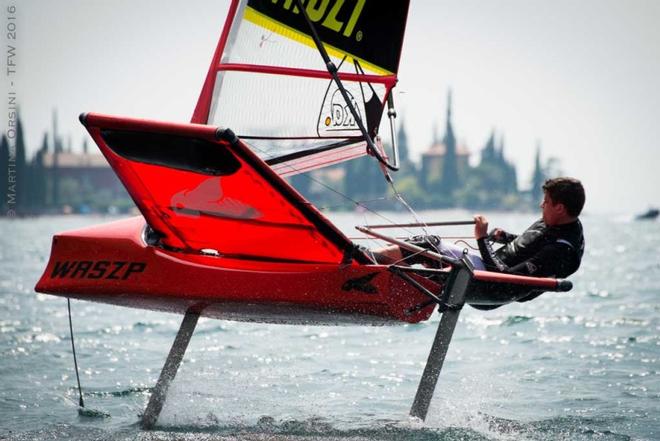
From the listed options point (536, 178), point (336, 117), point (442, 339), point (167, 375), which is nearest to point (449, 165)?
point (536, 178)

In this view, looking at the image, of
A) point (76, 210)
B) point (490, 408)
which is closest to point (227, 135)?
point (490, 408)

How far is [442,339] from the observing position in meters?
5.74

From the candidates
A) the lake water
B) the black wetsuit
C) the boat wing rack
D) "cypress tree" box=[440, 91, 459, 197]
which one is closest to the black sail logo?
the lake water

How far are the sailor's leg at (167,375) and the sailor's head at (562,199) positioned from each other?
2365 millimetres

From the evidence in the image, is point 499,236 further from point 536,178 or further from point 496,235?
point 536,178

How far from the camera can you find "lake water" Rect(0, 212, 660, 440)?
6137 mm

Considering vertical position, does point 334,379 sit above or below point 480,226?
below

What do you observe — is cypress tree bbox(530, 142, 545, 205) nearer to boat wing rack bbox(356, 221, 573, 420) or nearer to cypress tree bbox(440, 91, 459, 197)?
cypress tree bbox(440, 91, 459, 197)

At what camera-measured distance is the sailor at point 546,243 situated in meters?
5.78

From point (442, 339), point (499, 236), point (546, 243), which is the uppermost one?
point (546, 243)

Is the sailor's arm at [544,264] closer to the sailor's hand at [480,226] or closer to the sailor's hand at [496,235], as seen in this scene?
the sailor's hand at [480,226]

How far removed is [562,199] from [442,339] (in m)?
1.11

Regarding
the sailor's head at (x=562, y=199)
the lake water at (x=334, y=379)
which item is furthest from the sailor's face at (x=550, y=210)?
the lake water at (x=334, y=379)

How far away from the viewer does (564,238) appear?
5.82 m
